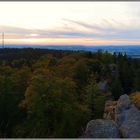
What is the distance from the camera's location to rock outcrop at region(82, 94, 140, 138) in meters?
13.6

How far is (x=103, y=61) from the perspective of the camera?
4822 cm

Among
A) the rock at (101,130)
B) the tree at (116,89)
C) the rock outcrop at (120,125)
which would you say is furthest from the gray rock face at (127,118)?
the tree at (116,89)

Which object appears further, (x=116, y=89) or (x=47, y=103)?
(x=116, y=89)

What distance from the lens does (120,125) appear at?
51.9 feet

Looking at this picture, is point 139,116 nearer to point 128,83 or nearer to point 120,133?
point 120,133

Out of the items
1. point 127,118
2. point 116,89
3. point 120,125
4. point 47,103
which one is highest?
point 47,103

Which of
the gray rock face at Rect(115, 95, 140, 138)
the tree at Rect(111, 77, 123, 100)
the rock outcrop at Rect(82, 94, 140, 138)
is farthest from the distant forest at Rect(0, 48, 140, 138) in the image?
the tree at Rect(111, 77, 123, 100)

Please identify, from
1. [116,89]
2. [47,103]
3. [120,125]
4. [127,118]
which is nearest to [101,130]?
[120,125]

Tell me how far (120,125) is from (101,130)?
101 inches

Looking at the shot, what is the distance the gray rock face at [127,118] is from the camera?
14506 mm

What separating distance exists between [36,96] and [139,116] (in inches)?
258

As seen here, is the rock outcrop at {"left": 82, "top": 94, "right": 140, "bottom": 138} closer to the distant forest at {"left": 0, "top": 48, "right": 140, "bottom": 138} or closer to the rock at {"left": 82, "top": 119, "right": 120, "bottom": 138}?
the rock at {"left": 82, "top": 119, "right": 120, "bottom": 138}

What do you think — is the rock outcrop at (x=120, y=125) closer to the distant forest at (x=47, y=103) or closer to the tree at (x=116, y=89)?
the distant forest at (x=47, y=103)

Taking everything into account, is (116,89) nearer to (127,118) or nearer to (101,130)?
(127,118)
